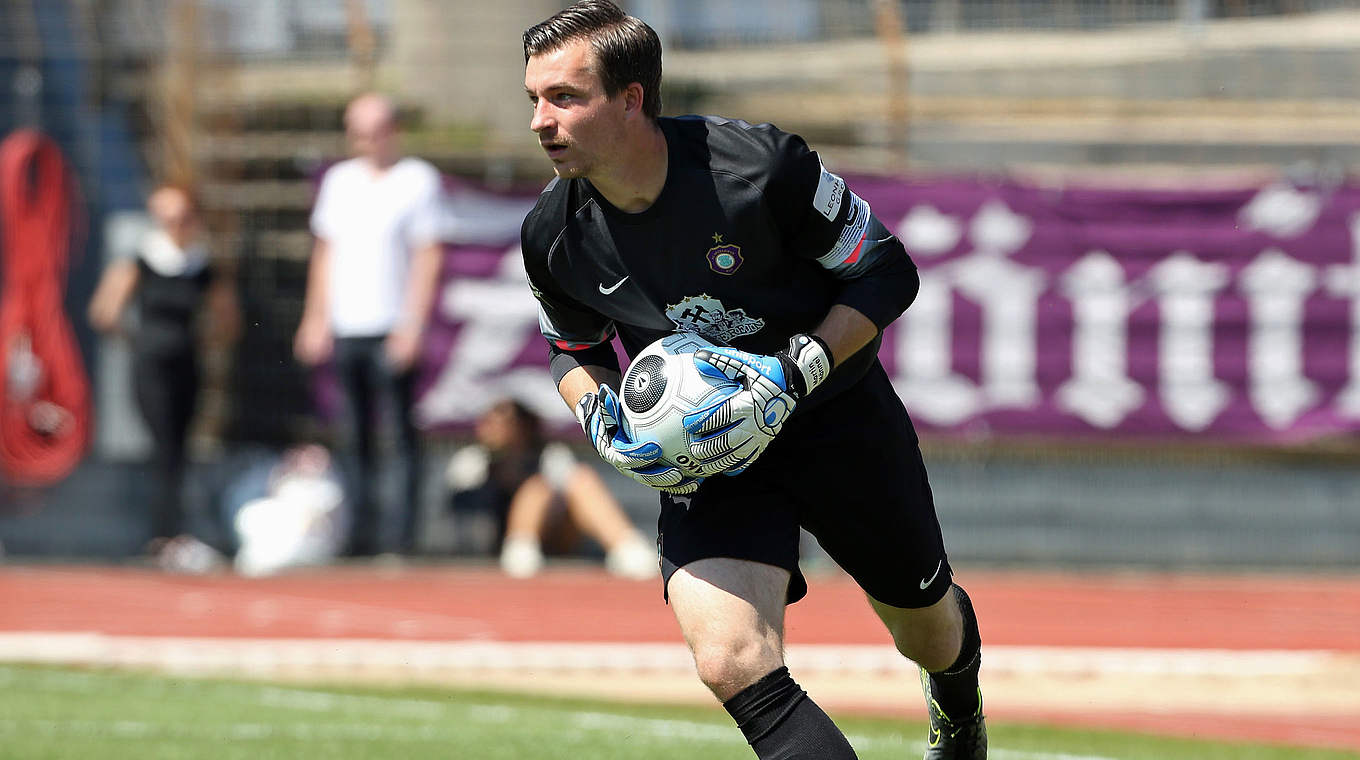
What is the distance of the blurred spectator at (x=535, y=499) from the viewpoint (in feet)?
41.2

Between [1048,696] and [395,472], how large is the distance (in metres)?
5.39

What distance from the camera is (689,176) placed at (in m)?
4.57

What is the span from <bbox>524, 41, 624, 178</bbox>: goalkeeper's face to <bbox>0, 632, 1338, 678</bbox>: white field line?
5.02 m

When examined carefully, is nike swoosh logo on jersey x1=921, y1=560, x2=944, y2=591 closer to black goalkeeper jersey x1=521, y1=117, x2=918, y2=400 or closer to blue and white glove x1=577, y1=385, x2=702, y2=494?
black goalkeeper jersey x1=521, y1=117, x2=918, y2=400

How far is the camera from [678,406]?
4348mm

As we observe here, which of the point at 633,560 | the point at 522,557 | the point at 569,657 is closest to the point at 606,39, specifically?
the point at 569,657

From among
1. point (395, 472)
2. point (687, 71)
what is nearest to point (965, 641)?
point (395, 472)

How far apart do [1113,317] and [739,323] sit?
28.1 feet

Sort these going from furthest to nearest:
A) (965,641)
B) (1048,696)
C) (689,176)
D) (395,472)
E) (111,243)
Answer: (111,243)
(395,472)
(1048,696)
(965,641)
(689,176)

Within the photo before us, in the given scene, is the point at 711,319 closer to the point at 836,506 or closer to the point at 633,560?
the point at 836,506

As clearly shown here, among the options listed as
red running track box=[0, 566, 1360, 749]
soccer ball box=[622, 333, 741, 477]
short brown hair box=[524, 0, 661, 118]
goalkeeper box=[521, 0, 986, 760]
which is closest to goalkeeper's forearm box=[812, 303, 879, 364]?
goalkeeper box=[521, 0, 986, 760]

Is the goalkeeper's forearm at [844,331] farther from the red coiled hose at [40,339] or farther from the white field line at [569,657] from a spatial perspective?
the red coiled hose at [40,339]

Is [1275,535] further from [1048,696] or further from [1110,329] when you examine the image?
[1048,696]

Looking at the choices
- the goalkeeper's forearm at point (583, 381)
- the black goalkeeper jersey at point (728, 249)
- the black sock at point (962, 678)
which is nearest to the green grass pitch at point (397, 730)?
the black sock at point (962, 678)
